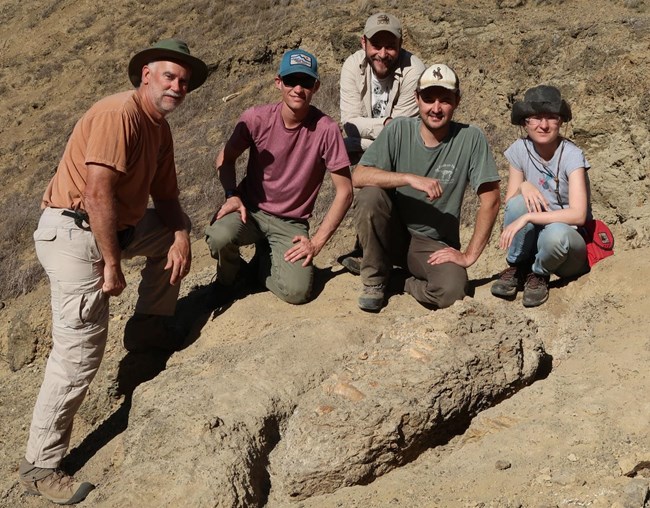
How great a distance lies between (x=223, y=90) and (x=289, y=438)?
451 inches

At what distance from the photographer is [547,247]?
187 inches

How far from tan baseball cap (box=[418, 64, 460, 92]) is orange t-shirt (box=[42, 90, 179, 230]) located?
64.8 inches

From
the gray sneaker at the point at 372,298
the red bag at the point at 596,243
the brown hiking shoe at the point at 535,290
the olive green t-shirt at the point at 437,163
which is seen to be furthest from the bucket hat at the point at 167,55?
the red bag at the point at 596,243

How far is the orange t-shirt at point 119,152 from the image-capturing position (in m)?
4.17

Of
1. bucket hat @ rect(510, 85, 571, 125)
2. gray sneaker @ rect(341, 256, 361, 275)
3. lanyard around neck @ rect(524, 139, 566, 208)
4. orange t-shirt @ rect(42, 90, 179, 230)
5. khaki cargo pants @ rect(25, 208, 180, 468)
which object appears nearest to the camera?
orange t-shirt @ rect(42, 90, 179, 230)

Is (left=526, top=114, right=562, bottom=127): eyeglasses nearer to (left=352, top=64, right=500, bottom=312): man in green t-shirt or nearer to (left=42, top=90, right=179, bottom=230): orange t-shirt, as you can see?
(left=352, top=64, right=500, bottom=312): man in green t-shirt

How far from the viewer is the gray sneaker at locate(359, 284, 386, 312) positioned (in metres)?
5.13

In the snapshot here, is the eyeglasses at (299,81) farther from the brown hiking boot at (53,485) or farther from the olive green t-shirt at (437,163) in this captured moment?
the brown hiking boot at (53,485)

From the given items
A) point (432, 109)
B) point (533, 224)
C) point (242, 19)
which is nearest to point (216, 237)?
point (432, 109)

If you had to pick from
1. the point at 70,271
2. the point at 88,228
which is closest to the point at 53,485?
the point at 70,271

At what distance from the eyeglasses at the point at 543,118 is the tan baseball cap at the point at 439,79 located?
0.52 metres

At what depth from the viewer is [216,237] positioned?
534cm

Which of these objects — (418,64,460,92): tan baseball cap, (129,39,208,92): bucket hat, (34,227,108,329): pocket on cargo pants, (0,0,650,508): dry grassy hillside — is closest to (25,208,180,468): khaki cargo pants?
(34,227,108,329): pocket on cargo pants

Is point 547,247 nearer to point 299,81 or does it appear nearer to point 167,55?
point 299,81
